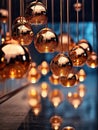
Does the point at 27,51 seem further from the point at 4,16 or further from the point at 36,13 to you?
the point at 4,16

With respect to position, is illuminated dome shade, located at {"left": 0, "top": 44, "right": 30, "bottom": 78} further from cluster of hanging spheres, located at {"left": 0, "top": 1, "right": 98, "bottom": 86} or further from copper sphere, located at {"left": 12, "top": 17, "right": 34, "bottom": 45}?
copper sphere, located at {"left": 12, "top": 17, "right": 34, "bottom": 45}

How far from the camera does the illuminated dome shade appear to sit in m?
1.17

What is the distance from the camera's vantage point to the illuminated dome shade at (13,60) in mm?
1167

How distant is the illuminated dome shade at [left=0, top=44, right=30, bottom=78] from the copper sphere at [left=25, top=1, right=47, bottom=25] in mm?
735

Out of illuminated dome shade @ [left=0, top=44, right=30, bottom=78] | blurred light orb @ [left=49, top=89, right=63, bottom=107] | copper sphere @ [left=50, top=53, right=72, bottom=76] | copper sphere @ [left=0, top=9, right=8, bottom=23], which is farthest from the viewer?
blurred light orb @ [left=49, top=89, right=63, bottom=107]

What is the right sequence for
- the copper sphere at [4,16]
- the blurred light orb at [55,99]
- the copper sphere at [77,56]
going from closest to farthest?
the copper sphere at [77,56] → the copper sphere at [4,16] → the blurred light orb at [55,99]

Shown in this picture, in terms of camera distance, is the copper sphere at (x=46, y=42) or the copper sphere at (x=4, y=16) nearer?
the copper sphere at (x=46, y=42)

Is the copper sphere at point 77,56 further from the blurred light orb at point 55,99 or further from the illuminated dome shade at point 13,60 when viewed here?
the blurred light orb at point 55,99

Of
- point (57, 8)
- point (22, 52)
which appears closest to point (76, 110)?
point (57, 8)

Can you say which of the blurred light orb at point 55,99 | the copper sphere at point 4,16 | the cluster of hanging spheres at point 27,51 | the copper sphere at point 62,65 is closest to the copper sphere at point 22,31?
the cluster of hanging spheres at point 27,51

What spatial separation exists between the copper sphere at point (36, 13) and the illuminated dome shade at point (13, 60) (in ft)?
2.41

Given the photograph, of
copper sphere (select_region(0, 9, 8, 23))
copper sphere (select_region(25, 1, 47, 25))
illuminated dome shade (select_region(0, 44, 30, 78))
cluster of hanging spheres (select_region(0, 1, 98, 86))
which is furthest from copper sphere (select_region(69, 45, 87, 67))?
illuminated dome shade (select_region(0, 44, 30, 78))

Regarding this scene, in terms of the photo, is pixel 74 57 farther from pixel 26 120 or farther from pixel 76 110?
pixel 76 110

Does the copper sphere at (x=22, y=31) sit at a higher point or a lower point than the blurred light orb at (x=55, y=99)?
lower
